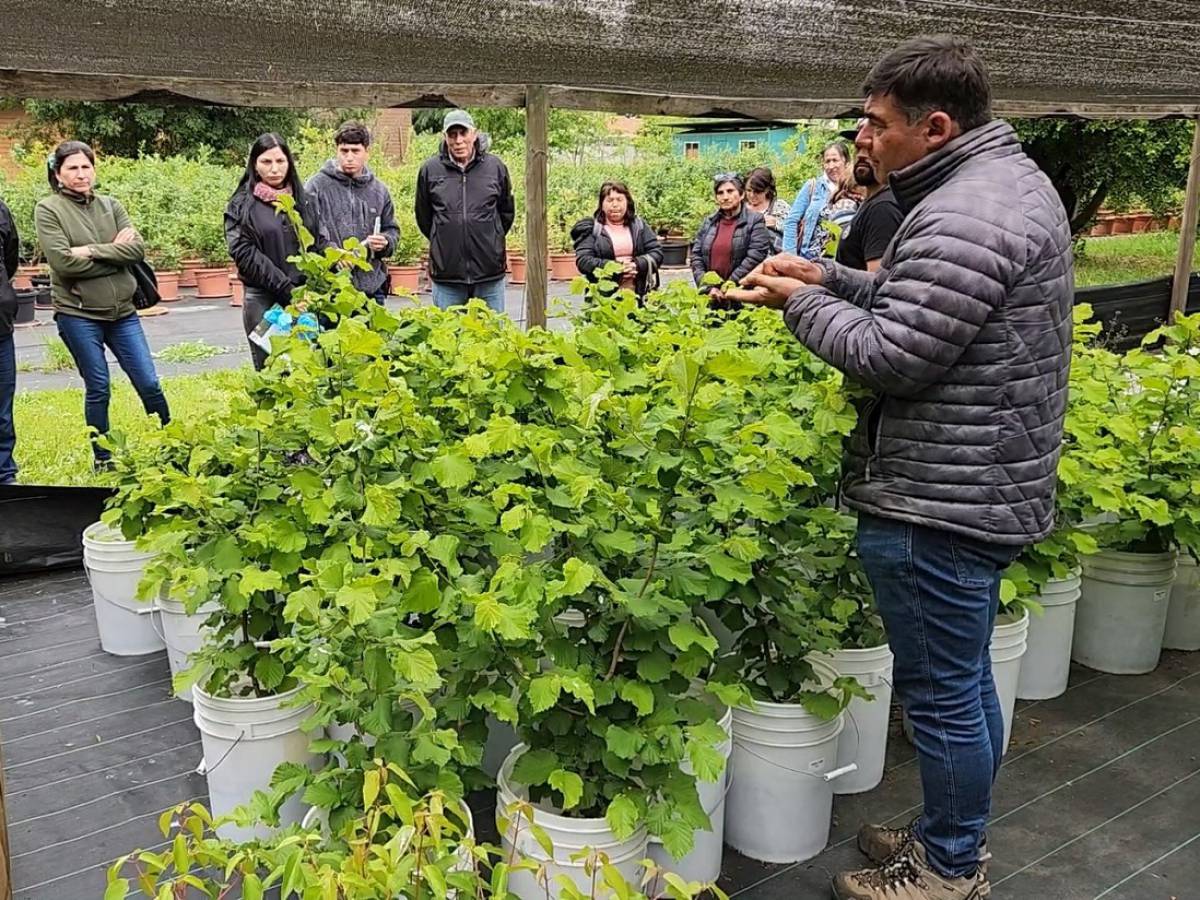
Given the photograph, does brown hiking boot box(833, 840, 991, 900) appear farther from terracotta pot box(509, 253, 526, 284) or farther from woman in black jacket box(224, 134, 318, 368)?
terracotta pot box(509, 253, 526, 284)

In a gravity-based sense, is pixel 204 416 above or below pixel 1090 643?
above

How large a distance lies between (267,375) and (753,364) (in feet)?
4.11

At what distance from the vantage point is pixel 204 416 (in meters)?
2.74

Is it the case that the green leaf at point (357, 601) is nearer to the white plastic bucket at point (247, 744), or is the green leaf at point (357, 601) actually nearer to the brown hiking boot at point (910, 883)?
the white plastic bucket at point (247, 744)

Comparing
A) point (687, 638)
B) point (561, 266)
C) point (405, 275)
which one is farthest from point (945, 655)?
point (561, 266)

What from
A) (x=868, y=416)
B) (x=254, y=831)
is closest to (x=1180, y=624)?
(x=868, y=416)

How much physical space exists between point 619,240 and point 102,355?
107 inches

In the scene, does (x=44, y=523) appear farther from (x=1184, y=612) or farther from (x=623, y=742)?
(x=1184, y=612)

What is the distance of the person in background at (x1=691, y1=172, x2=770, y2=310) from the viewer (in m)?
6.27

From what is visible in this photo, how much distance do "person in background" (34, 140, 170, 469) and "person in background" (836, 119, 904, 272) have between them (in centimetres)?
315

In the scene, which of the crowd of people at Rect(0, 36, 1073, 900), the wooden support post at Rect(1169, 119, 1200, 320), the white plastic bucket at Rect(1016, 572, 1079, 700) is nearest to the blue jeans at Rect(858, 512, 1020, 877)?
the crowd of people at Rect(0, 36, 1073, 900)

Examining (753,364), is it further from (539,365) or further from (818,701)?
(818,701)

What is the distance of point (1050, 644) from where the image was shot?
327 cm

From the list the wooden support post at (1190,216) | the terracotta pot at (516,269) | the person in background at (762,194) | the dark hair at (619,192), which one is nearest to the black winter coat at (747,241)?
the dark hair at (619,192)
